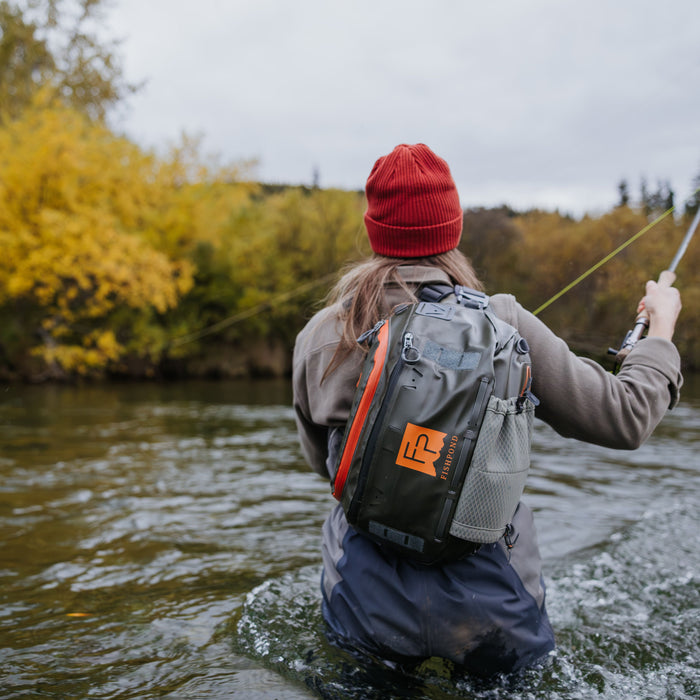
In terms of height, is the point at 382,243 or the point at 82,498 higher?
the point at 382,243

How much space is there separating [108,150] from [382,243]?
22465 mm

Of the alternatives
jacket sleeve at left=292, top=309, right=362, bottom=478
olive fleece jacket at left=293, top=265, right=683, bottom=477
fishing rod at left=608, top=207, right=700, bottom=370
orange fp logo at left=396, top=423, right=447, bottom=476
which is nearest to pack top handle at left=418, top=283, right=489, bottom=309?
olive fleece jacket at left=293, top=265, right=683, bottom=477

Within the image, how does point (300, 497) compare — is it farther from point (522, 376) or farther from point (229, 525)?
point (522, 376)

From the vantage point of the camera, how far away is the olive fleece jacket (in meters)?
2.23

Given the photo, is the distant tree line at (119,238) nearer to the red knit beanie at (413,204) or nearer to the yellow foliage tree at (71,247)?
the yellow foliage tree at (71,247)

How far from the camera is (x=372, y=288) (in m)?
2.40

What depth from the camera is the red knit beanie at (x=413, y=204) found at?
237cm

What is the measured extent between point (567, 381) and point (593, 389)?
88mm

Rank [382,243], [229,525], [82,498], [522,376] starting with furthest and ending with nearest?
1. [82,498]
2. [229,525]
3. [382,243]
4. [522,376]

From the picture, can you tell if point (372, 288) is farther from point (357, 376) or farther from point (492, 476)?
point (492, 476)

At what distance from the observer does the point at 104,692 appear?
2.84m

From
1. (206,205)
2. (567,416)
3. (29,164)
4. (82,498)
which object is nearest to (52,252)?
(29,164)

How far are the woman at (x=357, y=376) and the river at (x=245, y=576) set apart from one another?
13.3 inches

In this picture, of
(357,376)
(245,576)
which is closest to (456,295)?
(357,376)
